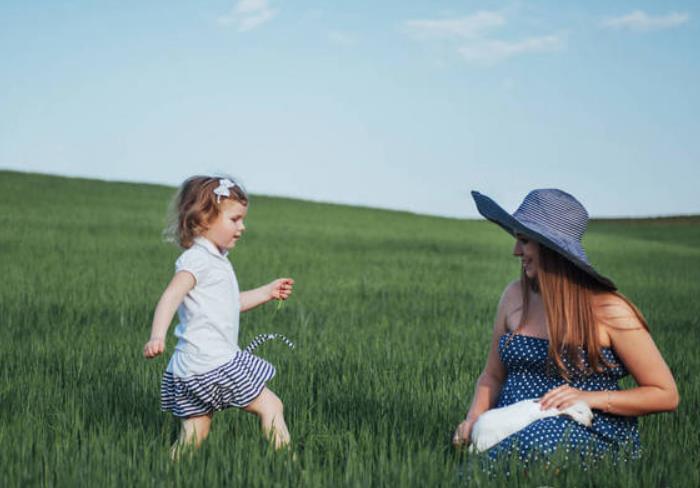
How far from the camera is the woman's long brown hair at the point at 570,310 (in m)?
3.70

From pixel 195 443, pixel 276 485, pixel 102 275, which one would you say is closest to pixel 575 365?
pixel 276 485

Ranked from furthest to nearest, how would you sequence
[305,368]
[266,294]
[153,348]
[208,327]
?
1. [305,368]
2. [266,294]
3. [208,327]
4. [153,348]

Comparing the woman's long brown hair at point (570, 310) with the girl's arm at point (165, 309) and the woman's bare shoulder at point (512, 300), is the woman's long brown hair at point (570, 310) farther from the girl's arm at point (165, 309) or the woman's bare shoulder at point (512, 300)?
the girl's arm at point (165, 309)

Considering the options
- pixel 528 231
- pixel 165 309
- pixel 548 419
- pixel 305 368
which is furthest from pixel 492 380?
pixel 305 368

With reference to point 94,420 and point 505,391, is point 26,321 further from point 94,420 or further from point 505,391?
point 505,391

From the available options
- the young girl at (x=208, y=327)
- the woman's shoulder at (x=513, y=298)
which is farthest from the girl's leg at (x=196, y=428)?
the woman's shoulder at (x=513, y=298)

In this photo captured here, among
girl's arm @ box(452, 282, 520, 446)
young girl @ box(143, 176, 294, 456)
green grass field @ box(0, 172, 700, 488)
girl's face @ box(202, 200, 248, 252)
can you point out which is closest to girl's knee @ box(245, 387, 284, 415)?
young girl @ box(143, 176, 294, 456)

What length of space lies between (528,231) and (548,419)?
72 cm

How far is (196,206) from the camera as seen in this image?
428cm

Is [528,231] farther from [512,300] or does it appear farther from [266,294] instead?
[266,294]

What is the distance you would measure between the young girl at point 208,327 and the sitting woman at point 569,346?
3.04 feet

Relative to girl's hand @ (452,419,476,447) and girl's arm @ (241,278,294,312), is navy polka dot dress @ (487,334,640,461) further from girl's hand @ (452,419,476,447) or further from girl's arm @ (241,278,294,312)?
girl's arm @ (241,278,294,312)

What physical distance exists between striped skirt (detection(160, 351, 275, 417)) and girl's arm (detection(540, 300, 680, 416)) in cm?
125

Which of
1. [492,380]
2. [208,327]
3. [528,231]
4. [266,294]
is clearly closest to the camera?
[528,231]
